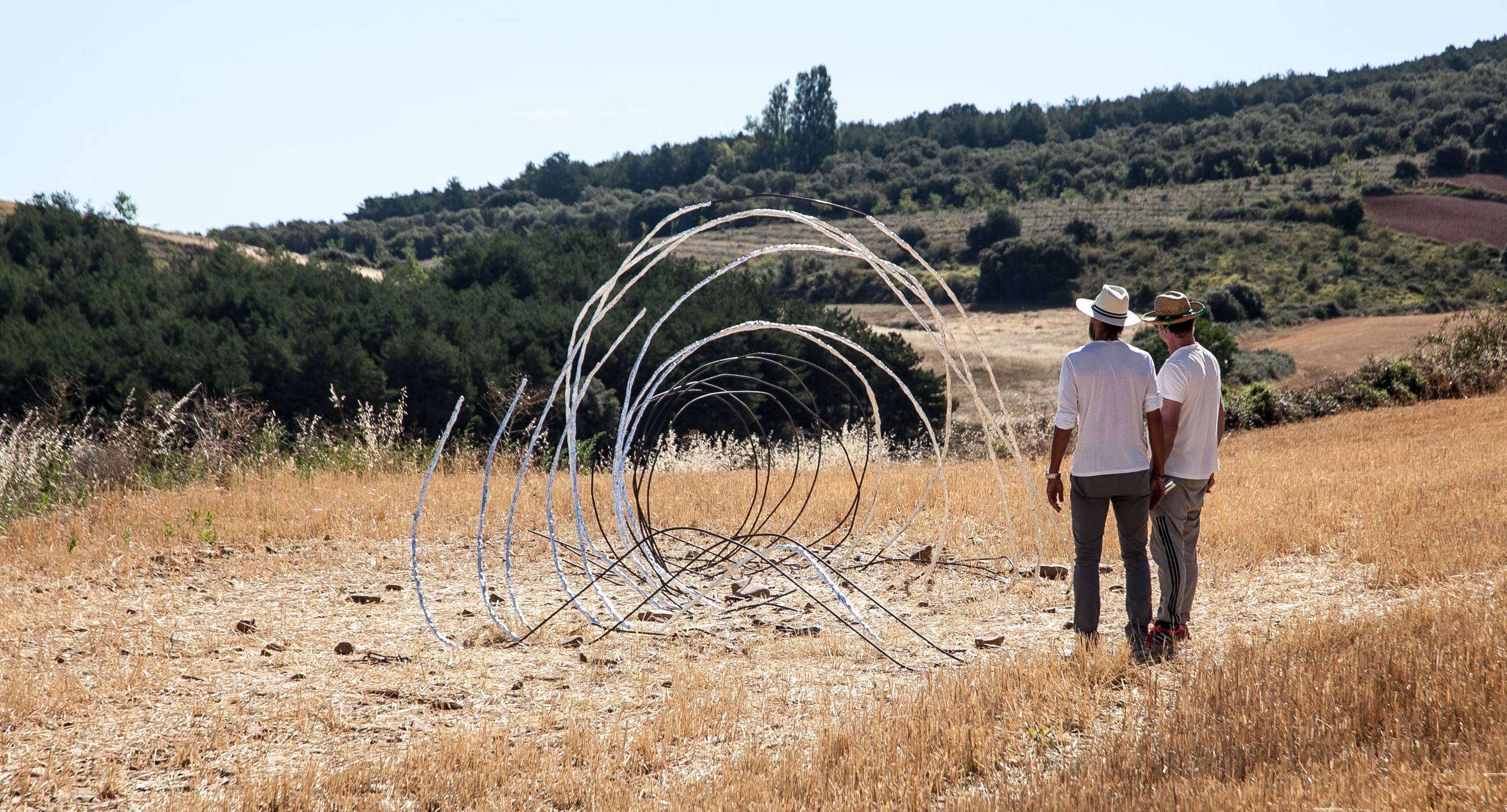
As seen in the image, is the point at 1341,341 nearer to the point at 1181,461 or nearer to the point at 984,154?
the point at 1181,461

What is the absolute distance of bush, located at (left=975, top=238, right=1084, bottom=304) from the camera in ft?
146

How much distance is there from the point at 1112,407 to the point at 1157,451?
0.33 meters

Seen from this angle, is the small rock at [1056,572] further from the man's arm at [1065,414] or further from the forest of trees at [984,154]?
the forest of trees at [984,154]

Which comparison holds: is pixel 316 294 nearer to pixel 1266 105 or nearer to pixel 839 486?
pixel 839 486

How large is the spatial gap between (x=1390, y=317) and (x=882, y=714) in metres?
34.8

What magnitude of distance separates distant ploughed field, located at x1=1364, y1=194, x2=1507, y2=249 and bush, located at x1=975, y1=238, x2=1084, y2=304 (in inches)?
545

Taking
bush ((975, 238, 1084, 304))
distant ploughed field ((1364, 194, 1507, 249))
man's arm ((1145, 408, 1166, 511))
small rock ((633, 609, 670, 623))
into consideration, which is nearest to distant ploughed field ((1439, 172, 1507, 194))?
distant ploughed field ((1364, 194, 1507, 249))

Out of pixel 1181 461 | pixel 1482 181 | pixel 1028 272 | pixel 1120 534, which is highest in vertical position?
pixel 1482 181

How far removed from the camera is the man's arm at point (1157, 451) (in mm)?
5320

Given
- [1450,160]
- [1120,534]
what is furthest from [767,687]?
[1450,160]

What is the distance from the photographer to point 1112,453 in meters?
5.26

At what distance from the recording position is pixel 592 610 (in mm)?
7336

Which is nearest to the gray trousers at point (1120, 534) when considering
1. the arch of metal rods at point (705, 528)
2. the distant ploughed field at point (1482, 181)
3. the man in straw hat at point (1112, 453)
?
the man in straw hat at point (1112, 453)

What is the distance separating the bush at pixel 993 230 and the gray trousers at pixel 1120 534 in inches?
1817
